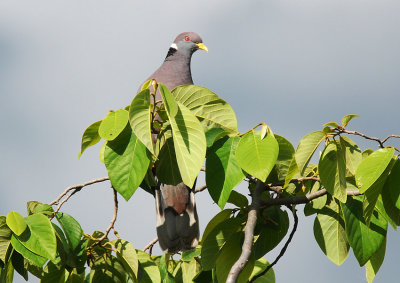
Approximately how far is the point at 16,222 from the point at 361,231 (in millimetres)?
1120

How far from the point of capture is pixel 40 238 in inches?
79.0

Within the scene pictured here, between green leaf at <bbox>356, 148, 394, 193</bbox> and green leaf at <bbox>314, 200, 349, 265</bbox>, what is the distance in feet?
1.36

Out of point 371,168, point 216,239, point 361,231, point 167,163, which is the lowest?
point 216,239

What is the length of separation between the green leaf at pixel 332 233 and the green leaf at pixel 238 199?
0.27 metres

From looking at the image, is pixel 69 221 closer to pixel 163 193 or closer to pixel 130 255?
pixel 130 255

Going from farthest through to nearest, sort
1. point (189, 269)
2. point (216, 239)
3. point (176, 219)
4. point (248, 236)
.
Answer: point (176, 219), point (189, 269), point (216, 239), point (248, 236)

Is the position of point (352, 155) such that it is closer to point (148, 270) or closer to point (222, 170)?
point (222, 170)

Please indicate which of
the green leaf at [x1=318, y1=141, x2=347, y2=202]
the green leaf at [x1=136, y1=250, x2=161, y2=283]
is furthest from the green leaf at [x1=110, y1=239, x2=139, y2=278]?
the green leaf at [x1=318, y1=141, x2=347, y2=202]

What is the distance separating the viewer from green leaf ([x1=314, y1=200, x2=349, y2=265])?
2.30 m

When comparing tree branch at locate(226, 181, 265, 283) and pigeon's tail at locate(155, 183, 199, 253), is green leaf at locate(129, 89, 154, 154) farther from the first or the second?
pigeon's tail at locate(155, 183, 199, 253)

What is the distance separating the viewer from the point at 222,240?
7.37 ft

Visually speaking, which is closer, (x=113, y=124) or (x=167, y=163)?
(x=113, y=124)

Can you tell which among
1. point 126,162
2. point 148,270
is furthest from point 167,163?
point 148,270

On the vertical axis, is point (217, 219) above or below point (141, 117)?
below
